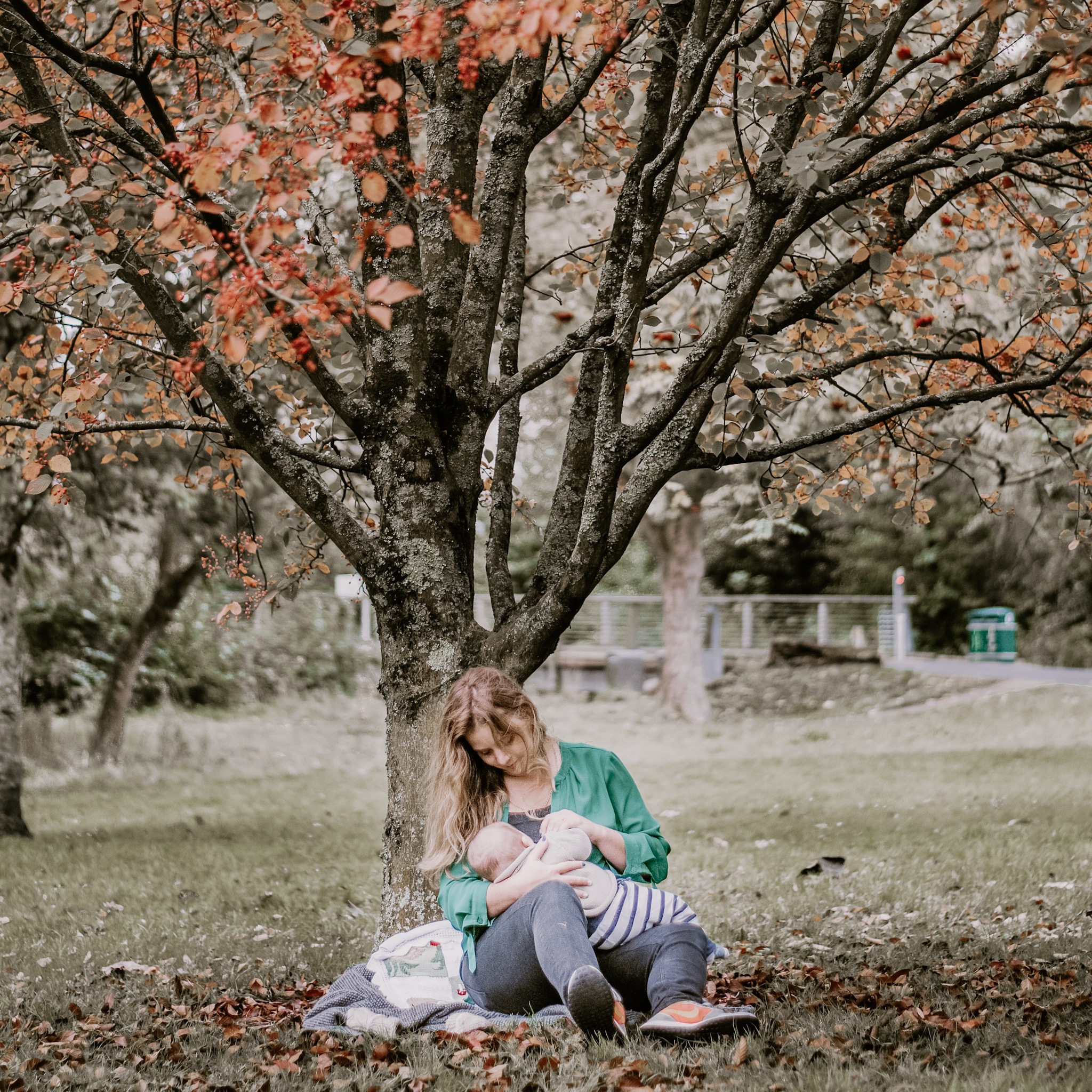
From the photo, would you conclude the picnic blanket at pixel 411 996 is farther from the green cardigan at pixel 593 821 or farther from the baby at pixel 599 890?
the baby at pixel 599 890

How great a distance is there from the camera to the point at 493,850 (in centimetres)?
374

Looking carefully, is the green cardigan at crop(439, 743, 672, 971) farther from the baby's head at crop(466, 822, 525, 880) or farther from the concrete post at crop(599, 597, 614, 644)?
the concrete post at crop(599, 597, 614, 644)

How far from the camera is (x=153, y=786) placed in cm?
1322

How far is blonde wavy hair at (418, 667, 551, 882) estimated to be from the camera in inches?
150

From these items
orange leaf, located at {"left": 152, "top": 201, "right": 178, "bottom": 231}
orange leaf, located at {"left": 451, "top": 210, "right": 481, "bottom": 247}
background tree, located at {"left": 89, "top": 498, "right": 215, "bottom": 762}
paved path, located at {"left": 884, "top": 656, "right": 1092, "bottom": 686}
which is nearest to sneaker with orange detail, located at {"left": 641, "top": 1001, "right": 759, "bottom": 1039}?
orange leaf, located at {"left": 451, "top": 210, "right": 481, "bottom": 247}

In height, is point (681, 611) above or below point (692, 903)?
above

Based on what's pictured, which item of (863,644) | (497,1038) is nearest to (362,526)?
(497,1038)

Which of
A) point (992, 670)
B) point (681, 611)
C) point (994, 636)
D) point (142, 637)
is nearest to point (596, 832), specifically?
point (142, 637)

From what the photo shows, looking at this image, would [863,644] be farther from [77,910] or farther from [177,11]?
[177,11]

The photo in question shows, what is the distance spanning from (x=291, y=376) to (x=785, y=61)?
2.91 meters

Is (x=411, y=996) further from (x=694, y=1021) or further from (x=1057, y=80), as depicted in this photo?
(x=1057, y=80)

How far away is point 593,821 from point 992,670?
21.4 metres

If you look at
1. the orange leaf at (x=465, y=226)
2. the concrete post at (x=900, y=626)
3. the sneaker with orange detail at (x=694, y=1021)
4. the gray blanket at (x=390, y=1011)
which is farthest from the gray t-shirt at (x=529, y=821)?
the concrete post at (x=900, y=626)

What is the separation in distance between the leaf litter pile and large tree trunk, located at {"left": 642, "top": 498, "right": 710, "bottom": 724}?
15254 millimetres
